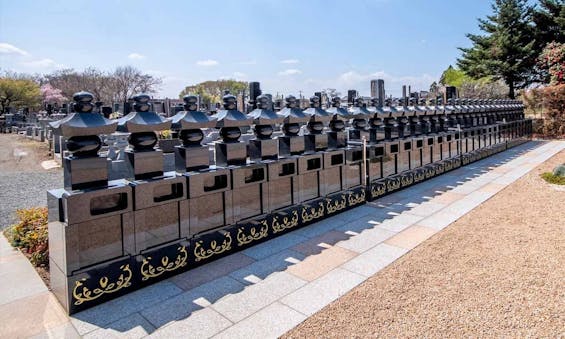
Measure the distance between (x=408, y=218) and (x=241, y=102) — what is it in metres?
5.05

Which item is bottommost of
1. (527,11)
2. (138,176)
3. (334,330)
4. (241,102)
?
(334,330)

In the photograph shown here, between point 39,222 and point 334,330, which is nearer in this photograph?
point 334,330

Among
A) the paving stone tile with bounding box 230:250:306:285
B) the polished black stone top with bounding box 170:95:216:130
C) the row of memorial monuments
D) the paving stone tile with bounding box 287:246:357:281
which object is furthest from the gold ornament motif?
the polished black stone top with bounding box 170:95:216:130

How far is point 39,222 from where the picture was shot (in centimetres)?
496


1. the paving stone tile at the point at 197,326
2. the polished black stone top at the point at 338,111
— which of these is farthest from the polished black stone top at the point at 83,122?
the polished black stone top at the point at 338,111

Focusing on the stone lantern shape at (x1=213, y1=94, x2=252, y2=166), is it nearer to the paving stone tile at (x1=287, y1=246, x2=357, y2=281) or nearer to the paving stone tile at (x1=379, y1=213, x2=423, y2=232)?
the paving stone tile at (x1=287, y1=246, x2=357, y2=281)

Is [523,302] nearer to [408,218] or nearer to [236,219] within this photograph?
[408,218]

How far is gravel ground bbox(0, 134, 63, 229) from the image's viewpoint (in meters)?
8.30

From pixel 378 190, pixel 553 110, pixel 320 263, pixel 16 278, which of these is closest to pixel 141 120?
pixel 16 278

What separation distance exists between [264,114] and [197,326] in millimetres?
3060

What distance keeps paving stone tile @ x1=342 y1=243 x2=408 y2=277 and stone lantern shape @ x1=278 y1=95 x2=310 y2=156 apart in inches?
79.8


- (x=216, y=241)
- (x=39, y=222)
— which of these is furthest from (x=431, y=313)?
(x=39, y=222)

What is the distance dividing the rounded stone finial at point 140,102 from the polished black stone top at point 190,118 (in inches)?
15.9

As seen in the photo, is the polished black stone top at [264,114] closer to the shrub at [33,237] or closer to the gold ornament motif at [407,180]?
the shrub at [33,237]
